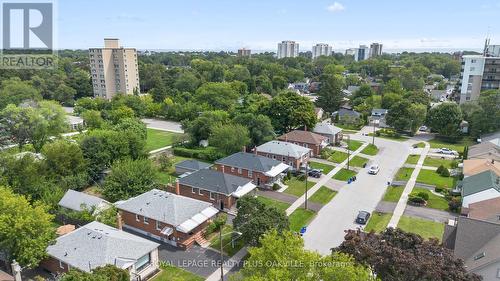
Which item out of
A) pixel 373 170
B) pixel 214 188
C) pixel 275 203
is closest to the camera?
pixel 214 188

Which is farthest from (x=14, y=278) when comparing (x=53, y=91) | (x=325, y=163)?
(x=53, y=91)

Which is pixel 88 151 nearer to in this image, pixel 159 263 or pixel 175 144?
pixel 175 144

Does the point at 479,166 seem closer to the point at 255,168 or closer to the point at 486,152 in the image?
the point at 486,152

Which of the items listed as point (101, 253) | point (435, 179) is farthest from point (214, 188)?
point (435, 179)

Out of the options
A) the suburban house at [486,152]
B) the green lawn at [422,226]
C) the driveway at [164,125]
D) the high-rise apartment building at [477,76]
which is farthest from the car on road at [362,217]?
the high-rise apartment building at [477,76]

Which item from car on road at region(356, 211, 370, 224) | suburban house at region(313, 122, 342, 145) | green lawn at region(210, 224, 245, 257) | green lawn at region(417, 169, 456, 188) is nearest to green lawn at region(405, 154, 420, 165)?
green lawn at region(417, 169, 456, 188)

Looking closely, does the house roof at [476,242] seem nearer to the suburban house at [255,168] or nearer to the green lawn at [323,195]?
the green lawn at [323,195]
